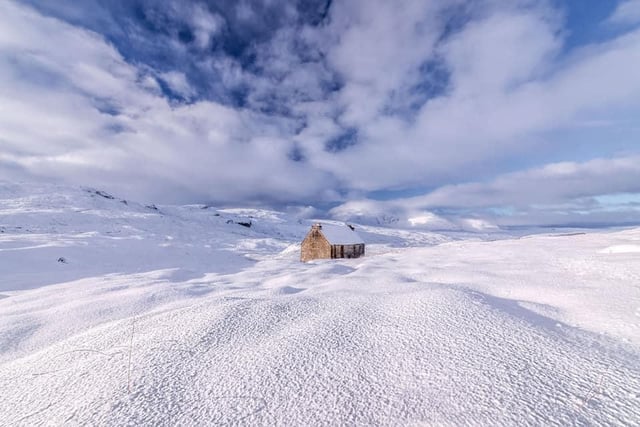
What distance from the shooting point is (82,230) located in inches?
2153

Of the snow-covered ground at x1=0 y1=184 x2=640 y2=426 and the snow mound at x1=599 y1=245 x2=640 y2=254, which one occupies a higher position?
the snow mound at x1=599 y1=245 x2=640 y2=254

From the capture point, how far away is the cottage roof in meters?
35.2

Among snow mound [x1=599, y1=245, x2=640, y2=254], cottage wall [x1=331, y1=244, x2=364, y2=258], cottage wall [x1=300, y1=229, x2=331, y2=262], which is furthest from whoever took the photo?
cottage wall [x1=300, y1=229, x2=331, y2=262]

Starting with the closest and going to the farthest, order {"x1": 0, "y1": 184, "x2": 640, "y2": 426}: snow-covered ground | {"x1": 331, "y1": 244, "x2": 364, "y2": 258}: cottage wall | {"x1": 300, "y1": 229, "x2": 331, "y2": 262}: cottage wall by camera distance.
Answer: {"x1": 0, "y1": 184, "x2": 640, "y2": 426}: snow-covered ground → {"x1": 331, "y1": 244, "x2": 364, "y2": 258}: cottage wall → {"x1": 300, "y1": 229, "x2": 331, "y2": 262}: cottage wall

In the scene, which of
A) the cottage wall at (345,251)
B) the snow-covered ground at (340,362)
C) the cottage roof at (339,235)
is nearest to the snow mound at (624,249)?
the snow-covered ground at (340,362)

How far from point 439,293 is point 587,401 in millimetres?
2439

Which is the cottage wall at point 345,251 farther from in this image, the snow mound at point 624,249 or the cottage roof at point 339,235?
the snow mound at point 624,249

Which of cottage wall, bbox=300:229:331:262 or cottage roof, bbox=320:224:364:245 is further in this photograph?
cottage roof, bbox=320:224:364:245

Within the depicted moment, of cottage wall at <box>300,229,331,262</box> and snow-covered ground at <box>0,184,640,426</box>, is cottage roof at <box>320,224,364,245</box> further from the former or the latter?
snow-covered ground at <box>0,184,640,426</box>

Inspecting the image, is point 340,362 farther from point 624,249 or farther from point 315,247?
point 315,247

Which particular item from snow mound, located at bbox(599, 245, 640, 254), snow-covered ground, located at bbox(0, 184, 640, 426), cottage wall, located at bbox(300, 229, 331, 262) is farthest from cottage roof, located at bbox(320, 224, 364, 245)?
snow-covered ground, located at bbox(0, 184, 640, 426)

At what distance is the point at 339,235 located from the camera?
36.8 metres

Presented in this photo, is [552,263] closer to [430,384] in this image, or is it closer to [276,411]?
[430,384]

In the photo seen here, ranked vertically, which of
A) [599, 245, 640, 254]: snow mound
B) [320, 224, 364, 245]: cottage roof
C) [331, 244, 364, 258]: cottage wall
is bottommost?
[331, 244, 364, 258]: cottage wall
